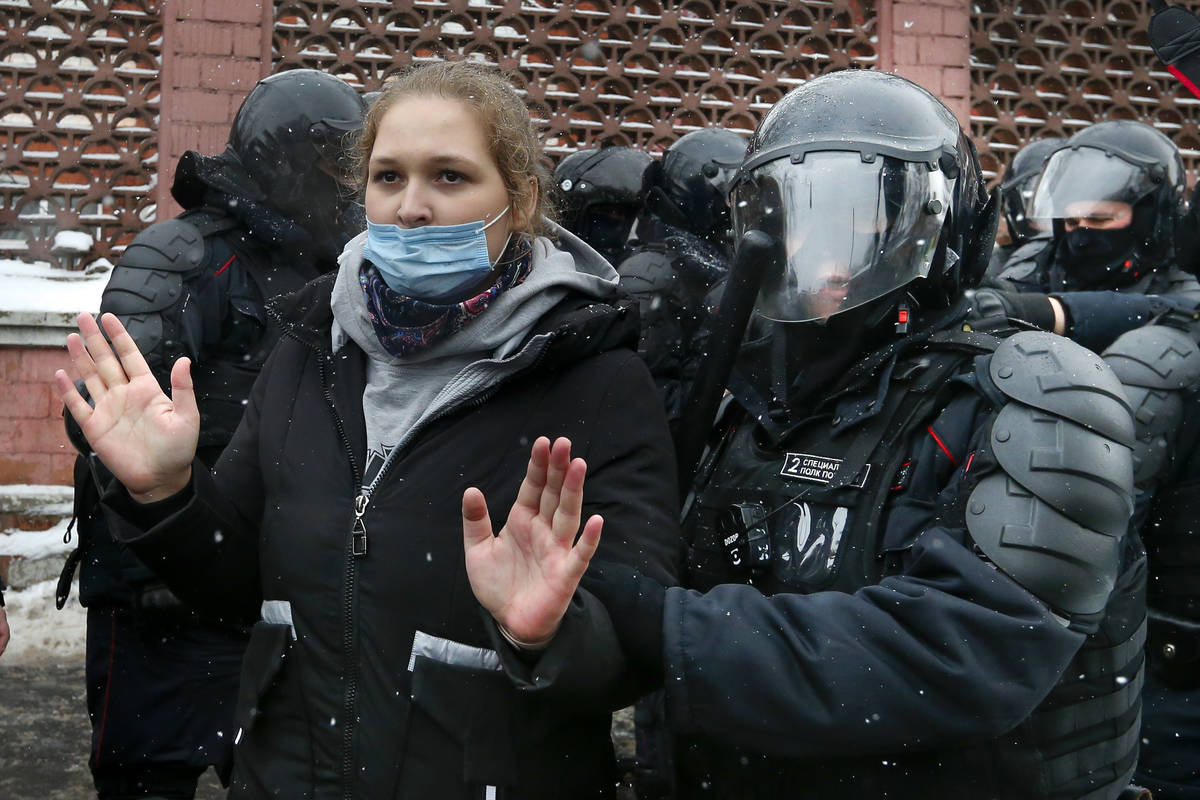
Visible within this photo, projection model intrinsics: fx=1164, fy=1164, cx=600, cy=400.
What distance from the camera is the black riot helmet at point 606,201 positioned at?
494 centimetres

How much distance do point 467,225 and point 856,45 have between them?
22.0 feet

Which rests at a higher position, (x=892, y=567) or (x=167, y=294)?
(x=167, y=294)

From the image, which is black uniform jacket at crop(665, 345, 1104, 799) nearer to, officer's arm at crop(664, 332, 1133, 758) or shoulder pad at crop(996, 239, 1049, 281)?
officer's arm at crop(664, 332, 1133, 758)

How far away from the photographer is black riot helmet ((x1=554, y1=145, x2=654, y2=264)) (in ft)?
16.2

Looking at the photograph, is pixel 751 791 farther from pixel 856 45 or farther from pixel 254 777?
pixel 856 45

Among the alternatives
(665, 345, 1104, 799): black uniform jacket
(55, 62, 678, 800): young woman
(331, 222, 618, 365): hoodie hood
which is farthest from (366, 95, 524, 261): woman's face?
(665, 345, 1104, 799): black uniform jacket

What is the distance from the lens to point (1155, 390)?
9.34ft

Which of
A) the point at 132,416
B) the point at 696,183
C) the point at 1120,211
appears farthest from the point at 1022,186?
the point at 132,416

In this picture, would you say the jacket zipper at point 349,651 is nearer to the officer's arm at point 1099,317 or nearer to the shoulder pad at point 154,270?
the shoulder pad at point 154,270

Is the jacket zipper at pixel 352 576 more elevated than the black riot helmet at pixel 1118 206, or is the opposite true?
the black riot helmet at pixel 1118 206

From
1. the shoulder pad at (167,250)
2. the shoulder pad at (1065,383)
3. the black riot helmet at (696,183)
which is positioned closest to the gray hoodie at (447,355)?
the shoulder pad at (1065,383)

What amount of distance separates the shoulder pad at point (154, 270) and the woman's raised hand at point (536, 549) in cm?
199

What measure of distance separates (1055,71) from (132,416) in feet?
25.9

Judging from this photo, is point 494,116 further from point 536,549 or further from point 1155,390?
point 1155,390
